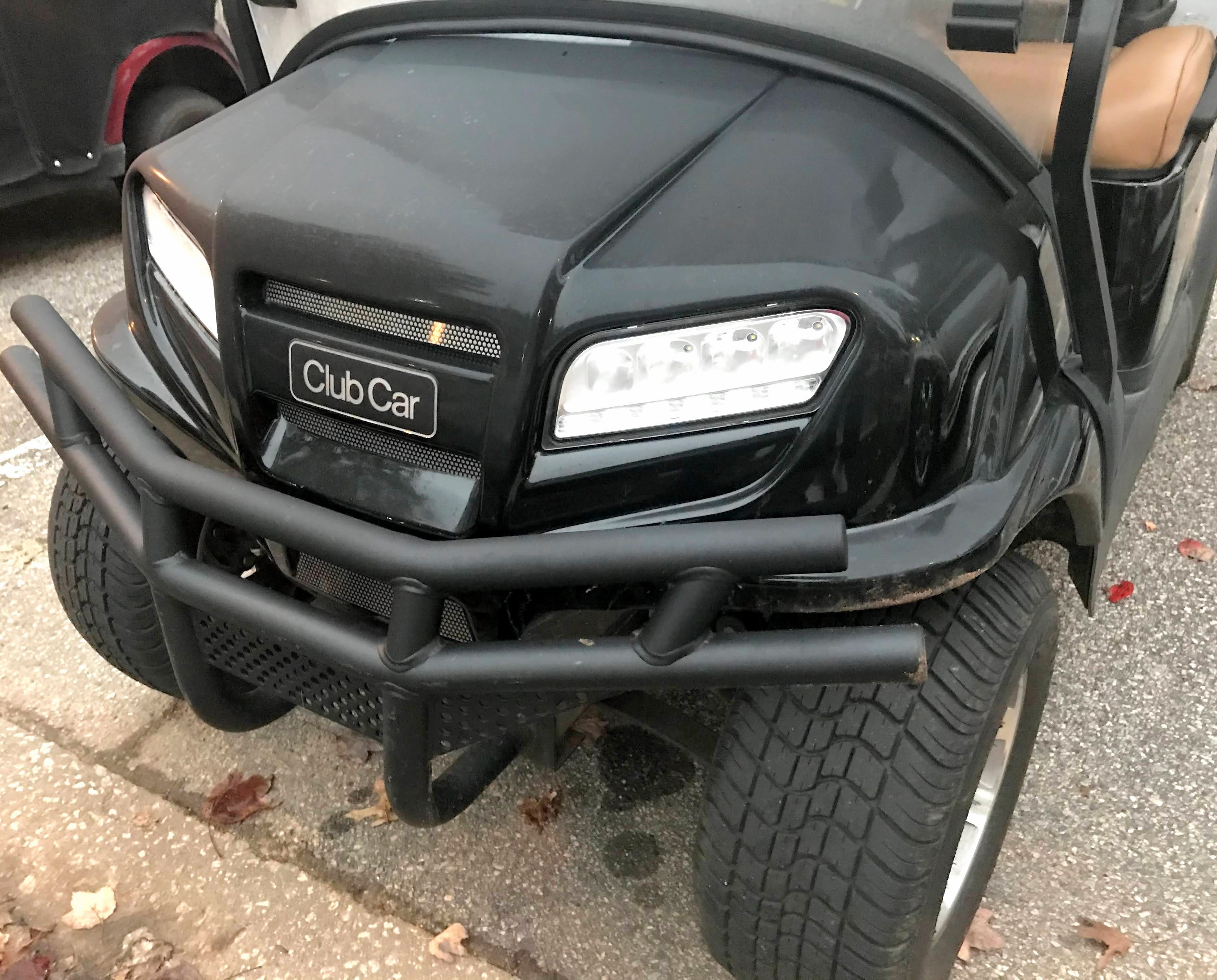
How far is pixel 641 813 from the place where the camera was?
7.29 feet

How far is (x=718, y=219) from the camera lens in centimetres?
131

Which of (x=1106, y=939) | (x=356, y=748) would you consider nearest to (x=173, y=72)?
(x=356, y=748)

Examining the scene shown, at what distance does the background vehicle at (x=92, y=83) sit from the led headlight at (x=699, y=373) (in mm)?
3835

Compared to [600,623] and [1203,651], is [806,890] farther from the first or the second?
[1203,651]

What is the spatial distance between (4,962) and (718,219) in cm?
194

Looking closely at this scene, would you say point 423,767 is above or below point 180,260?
below

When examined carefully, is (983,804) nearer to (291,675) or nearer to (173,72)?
(291,675)

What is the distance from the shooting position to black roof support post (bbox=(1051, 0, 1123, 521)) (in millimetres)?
1378

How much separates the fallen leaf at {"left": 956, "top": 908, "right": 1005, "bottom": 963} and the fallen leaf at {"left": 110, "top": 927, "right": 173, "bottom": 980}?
60.4 inches

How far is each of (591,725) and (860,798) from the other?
100cm

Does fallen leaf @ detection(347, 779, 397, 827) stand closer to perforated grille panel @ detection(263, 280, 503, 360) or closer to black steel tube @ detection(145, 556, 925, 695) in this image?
black steel tube @ detection(145, 556, 925, 695)

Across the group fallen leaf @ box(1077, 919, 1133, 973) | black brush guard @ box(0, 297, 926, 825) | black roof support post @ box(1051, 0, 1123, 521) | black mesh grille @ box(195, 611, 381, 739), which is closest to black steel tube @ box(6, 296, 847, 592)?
black brush guard @ box(0, 297, 926, 825)

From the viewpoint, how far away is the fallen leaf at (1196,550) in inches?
118

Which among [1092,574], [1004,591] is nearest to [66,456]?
[1004,591]
